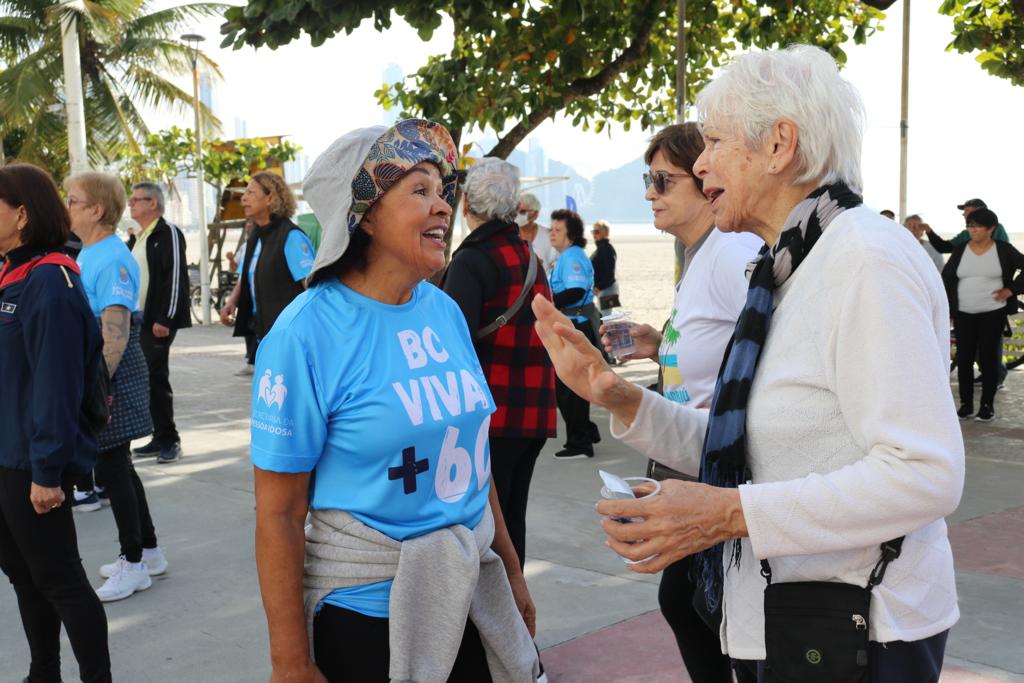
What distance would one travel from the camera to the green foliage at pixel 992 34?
9.70 m

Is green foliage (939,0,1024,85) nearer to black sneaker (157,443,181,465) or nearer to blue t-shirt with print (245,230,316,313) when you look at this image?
blue t-shirt with print (245,230,316,313)

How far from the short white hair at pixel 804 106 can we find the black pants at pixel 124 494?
3.79 meters

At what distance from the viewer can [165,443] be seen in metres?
A: 7.86

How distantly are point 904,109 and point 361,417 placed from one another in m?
10.6

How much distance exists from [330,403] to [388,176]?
1.68 feet

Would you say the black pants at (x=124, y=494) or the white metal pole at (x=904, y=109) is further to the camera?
the white metal pole at (x=904, y=109)

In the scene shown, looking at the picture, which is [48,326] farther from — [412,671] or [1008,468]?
[1008,468]

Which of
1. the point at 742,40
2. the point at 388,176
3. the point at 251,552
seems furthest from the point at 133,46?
the point at 388,176

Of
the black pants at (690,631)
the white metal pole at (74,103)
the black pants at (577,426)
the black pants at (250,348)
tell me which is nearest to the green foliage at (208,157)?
the white metal pole at (74,103)

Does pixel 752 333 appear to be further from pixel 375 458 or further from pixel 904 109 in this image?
pixel 904 109

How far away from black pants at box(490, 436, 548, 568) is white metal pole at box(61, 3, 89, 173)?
36.5 ft

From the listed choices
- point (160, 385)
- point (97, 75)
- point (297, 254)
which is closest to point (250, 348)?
point (160, 385)

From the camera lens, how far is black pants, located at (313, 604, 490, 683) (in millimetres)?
2123

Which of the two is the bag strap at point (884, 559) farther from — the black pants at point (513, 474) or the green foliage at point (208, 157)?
the green foliage at point (208, 157)
